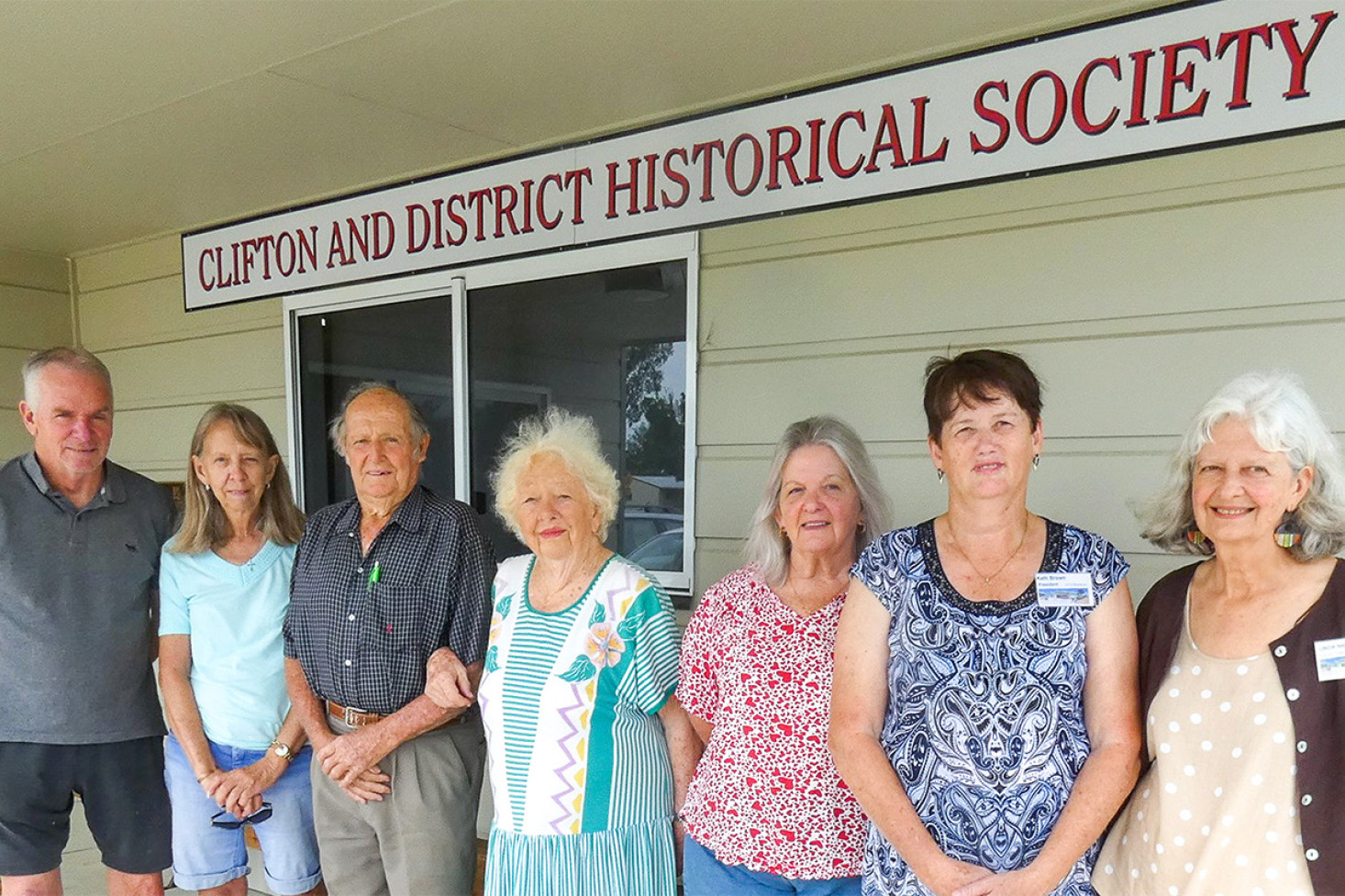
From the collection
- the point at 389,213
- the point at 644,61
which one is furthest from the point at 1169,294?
the point at 389,213

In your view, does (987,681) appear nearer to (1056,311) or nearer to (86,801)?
(1056,311)

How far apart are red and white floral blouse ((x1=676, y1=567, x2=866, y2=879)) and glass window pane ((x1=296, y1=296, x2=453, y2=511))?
2.10 meters

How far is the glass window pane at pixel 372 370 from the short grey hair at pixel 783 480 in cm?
204

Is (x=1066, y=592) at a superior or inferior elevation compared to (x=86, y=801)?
superior

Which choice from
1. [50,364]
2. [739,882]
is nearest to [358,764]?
[739,882]

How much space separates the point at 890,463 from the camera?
105 inches

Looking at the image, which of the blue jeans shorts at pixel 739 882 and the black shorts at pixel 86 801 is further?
the black shorts at pixel 86 801

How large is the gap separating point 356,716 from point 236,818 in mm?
493

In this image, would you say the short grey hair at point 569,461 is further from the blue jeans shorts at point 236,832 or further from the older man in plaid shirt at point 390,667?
the blue jeans shorts at point 236,832

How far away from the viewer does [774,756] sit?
176cm

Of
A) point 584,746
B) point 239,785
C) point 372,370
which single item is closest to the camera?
point 584,746

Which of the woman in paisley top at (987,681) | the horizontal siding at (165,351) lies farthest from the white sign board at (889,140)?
the horizontal siding at (165,351)

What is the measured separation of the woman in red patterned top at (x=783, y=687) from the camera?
1.75 metres

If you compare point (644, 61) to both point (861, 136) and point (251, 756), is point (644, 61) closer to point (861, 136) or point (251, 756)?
point (861, 136)
